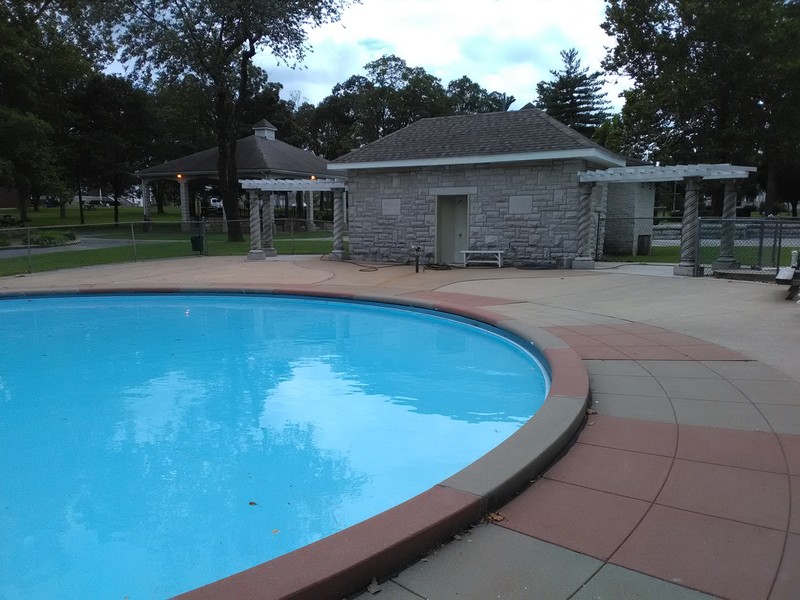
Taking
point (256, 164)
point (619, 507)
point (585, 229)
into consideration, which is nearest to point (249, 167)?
point (256, 164)

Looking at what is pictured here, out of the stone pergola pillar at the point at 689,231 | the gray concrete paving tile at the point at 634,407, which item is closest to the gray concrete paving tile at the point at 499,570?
the gray concrete paving tile at the point at 634,407

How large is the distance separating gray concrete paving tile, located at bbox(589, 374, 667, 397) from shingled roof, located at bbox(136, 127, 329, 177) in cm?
3100

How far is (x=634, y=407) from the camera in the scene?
5.15 meters

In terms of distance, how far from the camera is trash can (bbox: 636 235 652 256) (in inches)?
852

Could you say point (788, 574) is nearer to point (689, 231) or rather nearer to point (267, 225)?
point (689, 231)


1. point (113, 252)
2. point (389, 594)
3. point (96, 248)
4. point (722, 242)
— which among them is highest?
point (722, 242)

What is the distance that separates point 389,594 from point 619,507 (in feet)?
5.09

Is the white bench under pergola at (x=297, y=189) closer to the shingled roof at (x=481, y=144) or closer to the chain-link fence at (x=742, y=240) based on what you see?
the shingled roof at (x=481, y=144)

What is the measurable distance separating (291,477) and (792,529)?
3688 mm

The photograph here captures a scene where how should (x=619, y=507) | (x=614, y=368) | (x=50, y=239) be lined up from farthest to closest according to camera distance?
(x=50, y=239)
(x=614, y=368)
(x=619, y=507)

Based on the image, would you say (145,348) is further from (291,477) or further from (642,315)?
(642,315)

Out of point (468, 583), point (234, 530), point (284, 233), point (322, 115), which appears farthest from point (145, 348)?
point (322, 115)

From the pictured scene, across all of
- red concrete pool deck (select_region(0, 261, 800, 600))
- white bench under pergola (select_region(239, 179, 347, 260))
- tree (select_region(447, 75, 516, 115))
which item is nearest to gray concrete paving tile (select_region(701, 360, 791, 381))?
red concrete pool deck (select_region(0, 261, 800, 600))

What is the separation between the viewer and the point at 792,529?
305 cm
